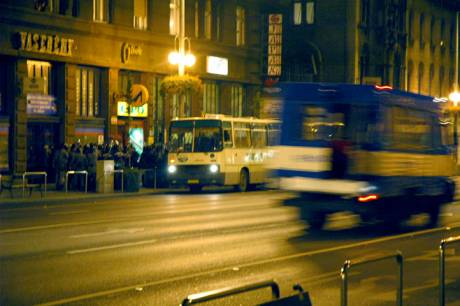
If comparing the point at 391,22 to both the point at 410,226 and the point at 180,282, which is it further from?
the point at 180,282

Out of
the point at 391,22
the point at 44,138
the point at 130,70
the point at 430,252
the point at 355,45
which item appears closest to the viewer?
the point at 430,252

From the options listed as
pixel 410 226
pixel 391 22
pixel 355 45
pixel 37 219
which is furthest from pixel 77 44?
pixel 391 22

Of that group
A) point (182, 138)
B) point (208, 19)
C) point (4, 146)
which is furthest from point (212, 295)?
point (208, 19)

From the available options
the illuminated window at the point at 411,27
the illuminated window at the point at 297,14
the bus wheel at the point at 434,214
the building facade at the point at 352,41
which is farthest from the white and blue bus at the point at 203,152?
the illuminated window at the point at 411,27

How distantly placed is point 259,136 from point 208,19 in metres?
12.8

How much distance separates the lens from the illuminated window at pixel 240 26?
50219 mm

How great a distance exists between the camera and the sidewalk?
91.1 feet

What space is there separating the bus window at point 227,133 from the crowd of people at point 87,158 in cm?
261

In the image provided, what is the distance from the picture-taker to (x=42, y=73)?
37.2 metres

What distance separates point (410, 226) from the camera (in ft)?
68.5

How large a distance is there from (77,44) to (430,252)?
25200mm

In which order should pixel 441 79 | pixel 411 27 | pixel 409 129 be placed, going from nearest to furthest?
pixel 409 129, pixel 411 27, pixel 441 79

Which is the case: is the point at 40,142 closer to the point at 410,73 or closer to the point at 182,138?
the point at 182,138

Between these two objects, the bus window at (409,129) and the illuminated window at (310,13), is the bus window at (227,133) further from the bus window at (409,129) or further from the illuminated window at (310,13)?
the illuminated window at (310,13)
